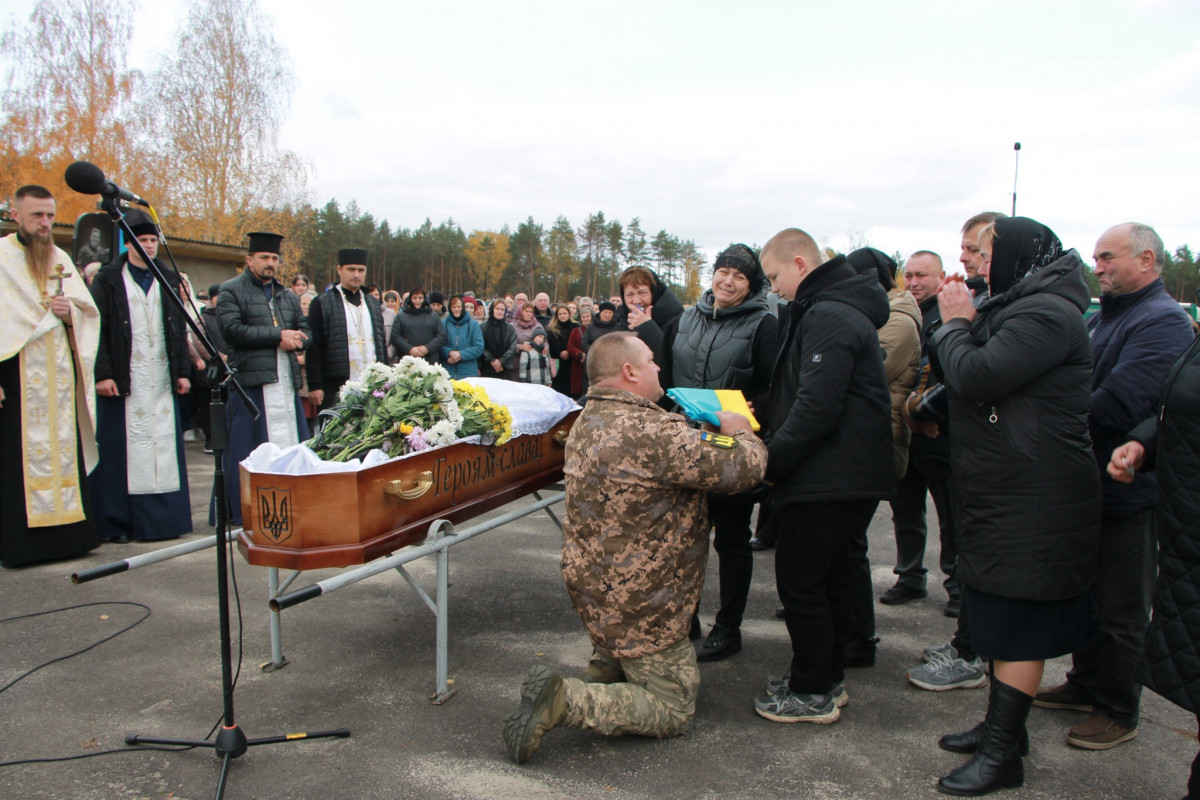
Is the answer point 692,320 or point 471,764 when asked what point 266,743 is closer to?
point 471,764

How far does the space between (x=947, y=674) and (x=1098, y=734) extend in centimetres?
63

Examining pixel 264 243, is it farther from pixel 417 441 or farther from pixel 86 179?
pixel 86 179

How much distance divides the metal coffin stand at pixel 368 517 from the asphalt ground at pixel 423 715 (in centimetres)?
31

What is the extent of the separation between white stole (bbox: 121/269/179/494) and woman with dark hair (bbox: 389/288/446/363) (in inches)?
154

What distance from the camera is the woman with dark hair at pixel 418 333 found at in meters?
9.59

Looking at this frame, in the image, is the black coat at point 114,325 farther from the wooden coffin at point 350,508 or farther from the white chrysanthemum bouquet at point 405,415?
the wooden coffin at point 350,508

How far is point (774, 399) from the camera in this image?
3.34 metres

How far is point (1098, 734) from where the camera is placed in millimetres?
2975

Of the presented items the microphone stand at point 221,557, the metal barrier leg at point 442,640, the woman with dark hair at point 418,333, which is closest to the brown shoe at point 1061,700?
the metal barrier leg at point 442,640

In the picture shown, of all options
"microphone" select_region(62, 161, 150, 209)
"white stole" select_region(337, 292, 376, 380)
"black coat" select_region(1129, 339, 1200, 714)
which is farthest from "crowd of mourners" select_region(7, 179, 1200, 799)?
"white stole" select_region(337, 292, 376, 380)

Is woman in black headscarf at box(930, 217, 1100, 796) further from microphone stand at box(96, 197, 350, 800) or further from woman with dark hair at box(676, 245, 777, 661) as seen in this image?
microphone stand at box(96, 197, 350, 800)

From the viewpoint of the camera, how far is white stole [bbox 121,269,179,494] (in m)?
5.57

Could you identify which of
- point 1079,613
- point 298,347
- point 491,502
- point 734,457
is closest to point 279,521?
point 491,502

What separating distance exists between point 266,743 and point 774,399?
94.5 inches
